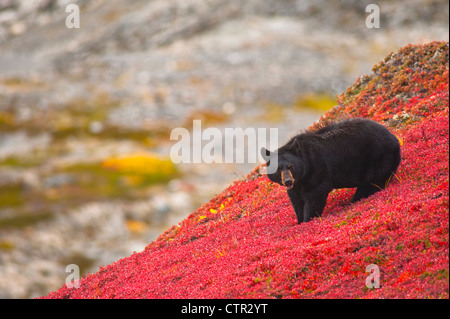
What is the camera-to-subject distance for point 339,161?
15.7m

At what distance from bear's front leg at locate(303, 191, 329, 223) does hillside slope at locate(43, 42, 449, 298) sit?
0.25 m

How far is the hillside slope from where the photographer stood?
1196 centimetres

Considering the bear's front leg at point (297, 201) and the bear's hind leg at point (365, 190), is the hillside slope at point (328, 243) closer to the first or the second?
the bear's hind leg at point (365, 190)

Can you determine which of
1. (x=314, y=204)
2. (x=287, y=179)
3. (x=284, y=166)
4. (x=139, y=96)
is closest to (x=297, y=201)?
(x=314, y=204)

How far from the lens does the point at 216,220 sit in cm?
2130

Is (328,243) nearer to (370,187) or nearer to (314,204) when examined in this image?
(314,204)

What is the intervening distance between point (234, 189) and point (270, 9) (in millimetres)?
154285

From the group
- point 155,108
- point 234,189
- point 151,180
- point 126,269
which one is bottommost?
point 126,269

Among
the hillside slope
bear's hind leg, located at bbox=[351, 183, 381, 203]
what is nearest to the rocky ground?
the hillside slope

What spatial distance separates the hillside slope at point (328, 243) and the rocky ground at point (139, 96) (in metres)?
29.1

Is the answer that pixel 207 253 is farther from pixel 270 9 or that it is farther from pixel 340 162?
A: pixel 270 9

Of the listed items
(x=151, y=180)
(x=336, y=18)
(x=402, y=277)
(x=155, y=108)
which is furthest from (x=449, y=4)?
(x=402, y=277)

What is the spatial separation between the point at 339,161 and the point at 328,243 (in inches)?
119

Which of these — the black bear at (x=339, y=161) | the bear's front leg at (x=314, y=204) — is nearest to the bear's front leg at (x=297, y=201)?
the black bear at (x=339, y=161)
